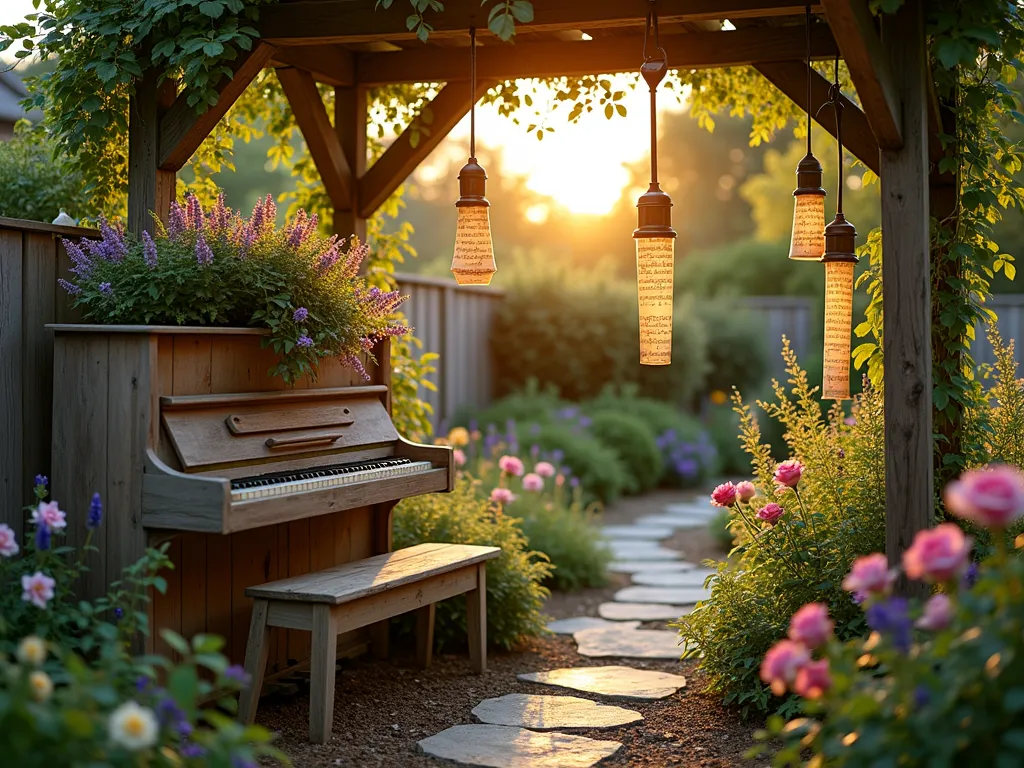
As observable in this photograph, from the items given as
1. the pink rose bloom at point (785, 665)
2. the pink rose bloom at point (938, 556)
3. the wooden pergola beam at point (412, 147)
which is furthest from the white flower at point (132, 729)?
the wooden pergola beam at point (412, 147)

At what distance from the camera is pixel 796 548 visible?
4.04m

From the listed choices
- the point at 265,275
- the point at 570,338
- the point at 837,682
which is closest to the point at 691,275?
the point at 570,338

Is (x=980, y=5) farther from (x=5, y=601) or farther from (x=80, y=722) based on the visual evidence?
(x=5, y=601)

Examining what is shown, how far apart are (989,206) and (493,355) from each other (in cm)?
716

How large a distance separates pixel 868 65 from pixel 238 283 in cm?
217

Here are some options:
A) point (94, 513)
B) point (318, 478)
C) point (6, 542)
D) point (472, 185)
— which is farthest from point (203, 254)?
point (6, 542)

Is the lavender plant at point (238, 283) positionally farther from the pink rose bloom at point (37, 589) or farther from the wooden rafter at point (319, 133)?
the pink rose bloom at point (37, 589)

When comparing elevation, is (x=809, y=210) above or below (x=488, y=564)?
above

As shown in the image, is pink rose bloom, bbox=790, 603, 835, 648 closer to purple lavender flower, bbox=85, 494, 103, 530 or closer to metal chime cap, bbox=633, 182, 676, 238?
metal chime cap, bbox=633, 182, 676, 238

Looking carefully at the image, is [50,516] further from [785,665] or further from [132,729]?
[785,665]

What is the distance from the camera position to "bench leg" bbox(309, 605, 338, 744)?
357cm

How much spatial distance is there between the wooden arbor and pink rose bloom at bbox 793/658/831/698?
4.53 feet

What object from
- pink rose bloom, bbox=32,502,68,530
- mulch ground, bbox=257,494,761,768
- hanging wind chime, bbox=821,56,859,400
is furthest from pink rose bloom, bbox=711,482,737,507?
pink rose bloom, bbox=32,502,68,530

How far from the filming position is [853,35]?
2959mm
